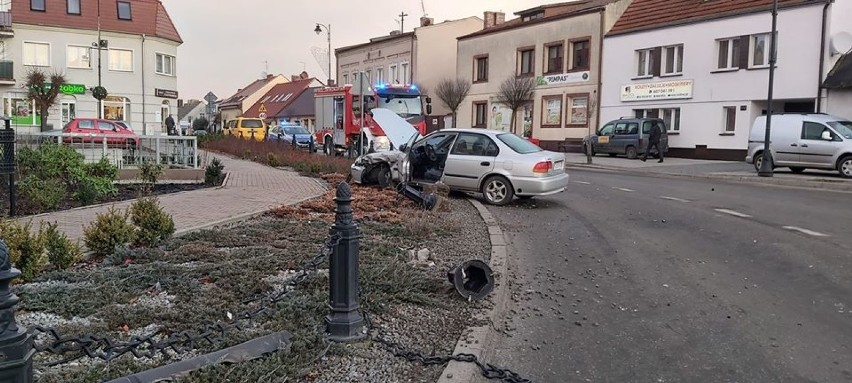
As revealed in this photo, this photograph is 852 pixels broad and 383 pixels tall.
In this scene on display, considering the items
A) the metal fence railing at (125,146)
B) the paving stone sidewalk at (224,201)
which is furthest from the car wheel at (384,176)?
the metal fence railing at (125,146)

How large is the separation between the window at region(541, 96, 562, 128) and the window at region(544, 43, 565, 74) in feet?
4.96

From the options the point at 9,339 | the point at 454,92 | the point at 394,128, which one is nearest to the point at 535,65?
the point at 454,92

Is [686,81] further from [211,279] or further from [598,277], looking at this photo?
[211,279]

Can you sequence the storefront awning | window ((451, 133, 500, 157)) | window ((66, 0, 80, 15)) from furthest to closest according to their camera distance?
window ((66, 0, 80, 15)) → the storefront awning → window ((451, 133, 500, 157))

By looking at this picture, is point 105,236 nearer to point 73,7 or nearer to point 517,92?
point 517,92

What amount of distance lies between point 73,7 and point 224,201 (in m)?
41.9

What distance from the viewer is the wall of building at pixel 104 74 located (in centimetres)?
4384

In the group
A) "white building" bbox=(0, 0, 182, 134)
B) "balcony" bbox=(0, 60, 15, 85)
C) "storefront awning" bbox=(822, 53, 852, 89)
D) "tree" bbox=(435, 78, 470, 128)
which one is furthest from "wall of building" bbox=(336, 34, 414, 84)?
"storefront awning" bbox=(822, 53, 852, 89)

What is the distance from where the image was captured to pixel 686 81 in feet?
96.6

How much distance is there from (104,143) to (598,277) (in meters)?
11.3

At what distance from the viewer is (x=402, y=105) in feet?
87.8

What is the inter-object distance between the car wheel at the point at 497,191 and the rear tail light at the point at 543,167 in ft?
1.94

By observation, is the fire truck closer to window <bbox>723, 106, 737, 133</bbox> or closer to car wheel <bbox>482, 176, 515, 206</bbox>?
car wheel <bbox>482, 176, 515, 206</bbox>

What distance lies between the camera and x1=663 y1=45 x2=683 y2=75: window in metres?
30.2
